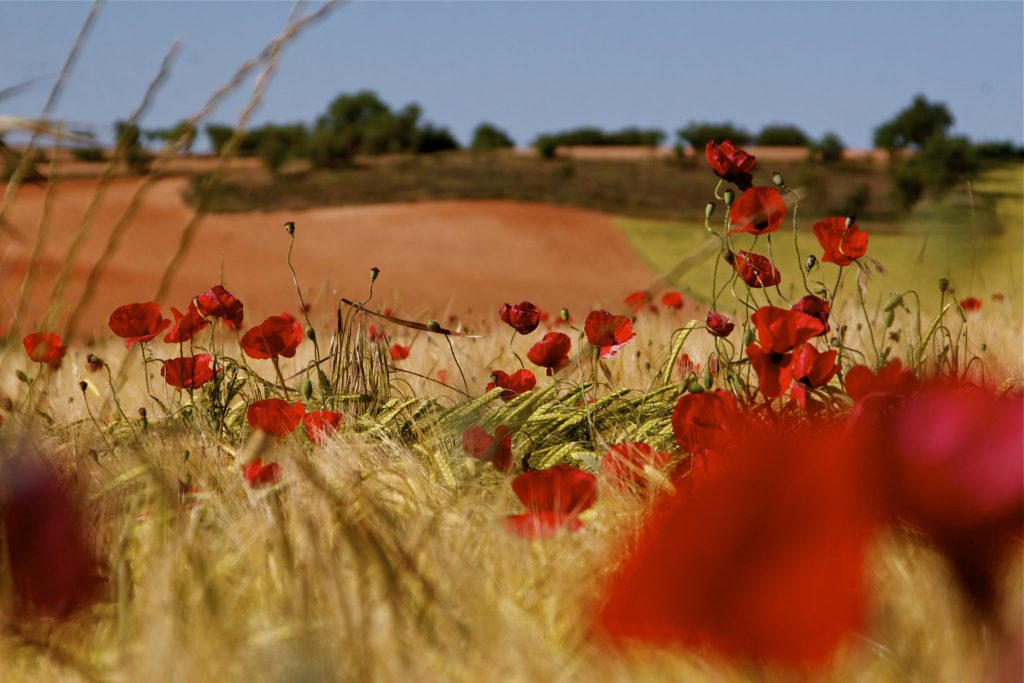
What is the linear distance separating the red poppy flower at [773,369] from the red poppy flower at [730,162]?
0.35 m

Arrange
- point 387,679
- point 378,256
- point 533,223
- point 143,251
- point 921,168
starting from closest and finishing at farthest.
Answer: point 387,679, point 378,256, point 143,251, point 533,223, point 921,168

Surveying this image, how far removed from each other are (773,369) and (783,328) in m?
0.06

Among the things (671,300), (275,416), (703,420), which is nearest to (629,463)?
(703,420)

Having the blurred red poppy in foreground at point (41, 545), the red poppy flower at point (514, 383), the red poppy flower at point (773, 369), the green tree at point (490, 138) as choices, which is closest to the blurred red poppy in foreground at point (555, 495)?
the red poppy flower at point (773, 369)

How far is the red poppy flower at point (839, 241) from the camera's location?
50.0 inches

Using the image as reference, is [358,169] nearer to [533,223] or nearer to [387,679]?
[533,223]

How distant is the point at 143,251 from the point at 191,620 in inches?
459

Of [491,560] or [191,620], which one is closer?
[191,620]

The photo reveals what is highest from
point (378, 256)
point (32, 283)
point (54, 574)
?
point (32, 283)

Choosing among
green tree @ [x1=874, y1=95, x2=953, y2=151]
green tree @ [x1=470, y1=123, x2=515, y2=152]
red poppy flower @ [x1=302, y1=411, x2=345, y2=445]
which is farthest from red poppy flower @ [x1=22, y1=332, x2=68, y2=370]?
green tree @ [x1=470, y1=123, x2=515, y2=152]

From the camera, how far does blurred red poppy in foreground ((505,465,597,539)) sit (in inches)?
34.1

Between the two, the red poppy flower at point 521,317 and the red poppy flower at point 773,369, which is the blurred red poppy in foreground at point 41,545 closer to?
the red poppy flower at point 773,369

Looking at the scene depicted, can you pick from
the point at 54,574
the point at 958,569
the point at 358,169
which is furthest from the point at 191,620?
the point at 358,169

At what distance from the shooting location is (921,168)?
13461 mm
